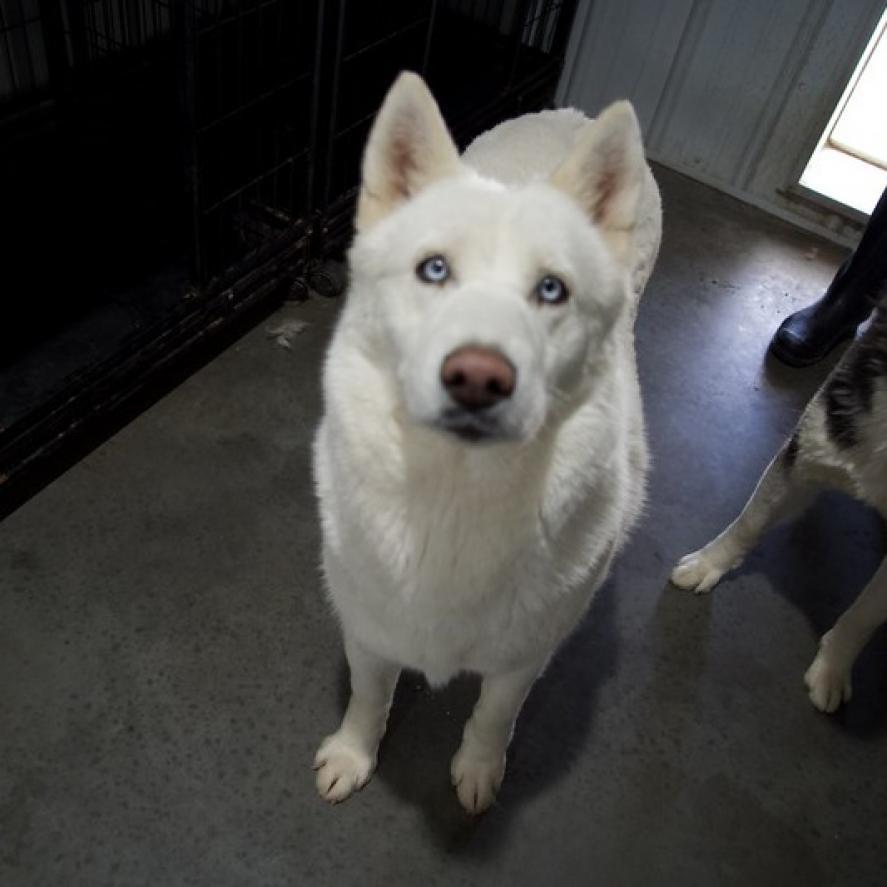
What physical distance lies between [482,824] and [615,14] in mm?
3745

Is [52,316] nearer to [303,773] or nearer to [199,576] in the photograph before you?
[199,576]

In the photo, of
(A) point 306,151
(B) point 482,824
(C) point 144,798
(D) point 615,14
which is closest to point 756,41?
(D) point 615,14

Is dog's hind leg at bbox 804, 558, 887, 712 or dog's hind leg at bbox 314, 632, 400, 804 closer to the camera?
dog's hind leg at bbox 314, 632, 400, 804

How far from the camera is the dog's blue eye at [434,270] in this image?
133 cm

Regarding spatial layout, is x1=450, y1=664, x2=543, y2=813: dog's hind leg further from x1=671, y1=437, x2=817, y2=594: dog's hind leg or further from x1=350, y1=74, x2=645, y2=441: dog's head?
x1=671, y1=437, x2=817, y2=594: dog's hind leg

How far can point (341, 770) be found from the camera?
1.99 meters

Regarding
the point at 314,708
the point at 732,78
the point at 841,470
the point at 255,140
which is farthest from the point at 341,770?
the point at 732,78

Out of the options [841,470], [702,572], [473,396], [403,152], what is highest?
[403,152]

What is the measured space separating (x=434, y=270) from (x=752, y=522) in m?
1.47

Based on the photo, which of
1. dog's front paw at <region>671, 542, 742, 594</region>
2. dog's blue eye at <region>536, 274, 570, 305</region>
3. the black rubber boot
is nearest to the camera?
dog's blue eye at <region>536, 274, 570, 305</region>

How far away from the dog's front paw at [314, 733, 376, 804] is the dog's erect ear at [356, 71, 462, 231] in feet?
4.00

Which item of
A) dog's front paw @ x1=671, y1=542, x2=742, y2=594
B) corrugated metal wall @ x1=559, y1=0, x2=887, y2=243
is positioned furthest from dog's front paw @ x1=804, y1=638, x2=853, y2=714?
corrugated metal wall @ x1=559, y1=0, x2=887, y2=243

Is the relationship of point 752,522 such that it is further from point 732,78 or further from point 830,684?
point 732,78

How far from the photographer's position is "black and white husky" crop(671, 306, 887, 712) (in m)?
2.06
